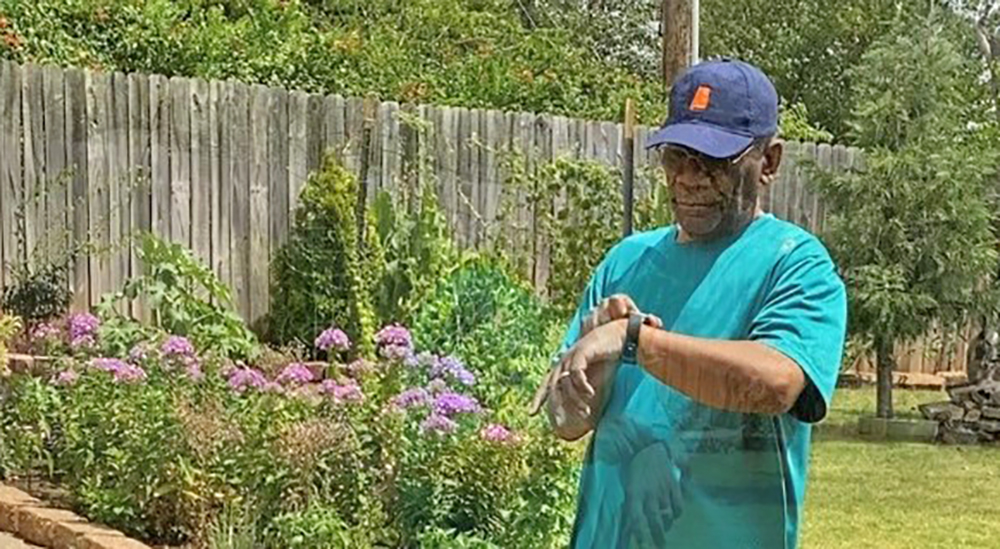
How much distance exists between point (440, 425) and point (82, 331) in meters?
2.14

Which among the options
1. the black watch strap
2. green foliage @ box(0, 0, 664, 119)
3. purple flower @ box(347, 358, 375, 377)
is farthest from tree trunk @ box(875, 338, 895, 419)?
the black watch strap

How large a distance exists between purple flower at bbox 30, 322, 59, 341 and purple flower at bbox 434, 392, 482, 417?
2.32m

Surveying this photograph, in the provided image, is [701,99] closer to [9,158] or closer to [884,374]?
[9,158]

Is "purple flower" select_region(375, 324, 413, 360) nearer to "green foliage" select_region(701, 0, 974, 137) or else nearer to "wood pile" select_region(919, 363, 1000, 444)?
"wood pile" select_region(919, 363, 1000, 444)

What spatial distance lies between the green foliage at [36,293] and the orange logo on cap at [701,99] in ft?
19.9

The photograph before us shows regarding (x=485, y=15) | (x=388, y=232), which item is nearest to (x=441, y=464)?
(x=388, y=232)

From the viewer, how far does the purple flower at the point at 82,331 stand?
5.86 meters

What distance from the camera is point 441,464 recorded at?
4.46 metres

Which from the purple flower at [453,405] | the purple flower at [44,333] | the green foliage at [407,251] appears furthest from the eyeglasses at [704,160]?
the green foliage at [407,251]

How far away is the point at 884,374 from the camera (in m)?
10.0

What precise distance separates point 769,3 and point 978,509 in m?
18.9

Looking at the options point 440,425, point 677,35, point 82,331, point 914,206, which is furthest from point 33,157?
point 914,206

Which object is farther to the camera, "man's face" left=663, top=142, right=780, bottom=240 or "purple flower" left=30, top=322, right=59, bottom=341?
"purple flower" left=30, top=322, right=59, bottom=341

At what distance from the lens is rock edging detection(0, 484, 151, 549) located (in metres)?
4.86
